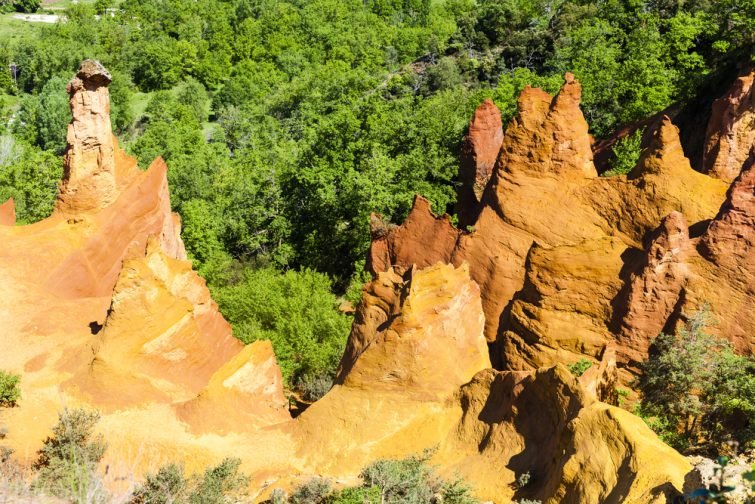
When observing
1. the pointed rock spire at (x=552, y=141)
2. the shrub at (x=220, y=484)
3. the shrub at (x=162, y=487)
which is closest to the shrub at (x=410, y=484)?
the shrub at (x=220, y=484)

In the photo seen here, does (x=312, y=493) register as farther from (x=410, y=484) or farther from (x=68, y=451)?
(x=68, y=451)

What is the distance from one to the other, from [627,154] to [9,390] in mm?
26570

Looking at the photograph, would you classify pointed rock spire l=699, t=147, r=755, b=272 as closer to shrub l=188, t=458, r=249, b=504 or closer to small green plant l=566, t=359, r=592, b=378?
small green plant l=566, t=359, r=592, b=378

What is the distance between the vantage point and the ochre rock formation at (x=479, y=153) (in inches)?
1400

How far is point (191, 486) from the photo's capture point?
15.8m

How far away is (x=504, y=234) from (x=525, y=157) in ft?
8.92

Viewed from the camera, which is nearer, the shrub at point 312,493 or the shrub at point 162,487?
the shrub at point 312,493

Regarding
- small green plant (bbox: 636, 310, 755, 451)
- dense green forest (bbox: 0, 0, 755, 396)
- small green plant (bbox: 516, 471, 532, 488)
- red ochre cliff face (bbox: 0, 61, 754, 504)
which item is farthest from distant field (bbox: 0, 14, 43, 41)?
small green plant (bbox: 516, 471, 532, 488)

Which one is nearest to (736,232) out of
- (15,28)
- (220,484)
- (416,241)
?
(416,241)

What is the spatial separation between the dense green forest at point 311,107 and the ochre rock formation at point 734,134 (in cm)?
1342

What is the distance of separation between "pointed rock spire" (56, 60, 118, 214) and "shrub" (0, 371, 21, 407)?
893cm

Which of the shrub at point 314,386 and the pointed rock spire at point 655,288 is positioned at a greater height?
the pointed rock spire at point 655,288

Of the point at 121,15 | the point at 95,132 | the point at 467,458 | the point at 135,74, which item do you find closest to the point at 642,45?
the point at 95,132

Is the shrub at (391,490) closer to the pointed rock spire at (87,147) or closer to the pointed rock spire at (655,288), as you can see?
the pointed rock spire at (655,288)
